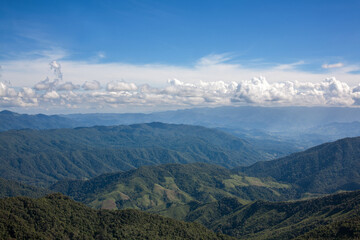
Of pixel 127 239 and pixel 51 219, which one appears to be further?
pixel 127 239

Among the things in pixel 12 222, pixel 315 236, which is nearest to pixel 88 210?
pixel 12 222

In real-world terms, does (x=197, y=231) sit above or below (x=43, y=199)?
below

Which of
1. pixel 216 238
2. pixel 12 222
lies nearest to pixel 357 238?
pixel 216 238

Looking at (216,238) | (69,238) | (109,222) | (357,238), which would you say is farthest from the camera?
(216,238)

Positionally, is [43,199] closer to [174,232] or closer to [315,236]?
[174,232]

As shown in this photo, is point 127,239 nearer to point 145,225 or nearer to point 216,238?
point 145,225

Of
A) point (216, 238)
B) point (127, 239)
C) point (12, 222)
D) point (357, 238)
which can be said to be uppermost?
point (12, 222)

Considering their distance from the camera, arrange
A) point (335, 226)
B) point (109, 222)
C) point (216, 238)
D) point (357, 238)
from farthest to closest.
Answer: point (216, 238) < point (109, 222) < point (335, 226) < point (357, 238)
